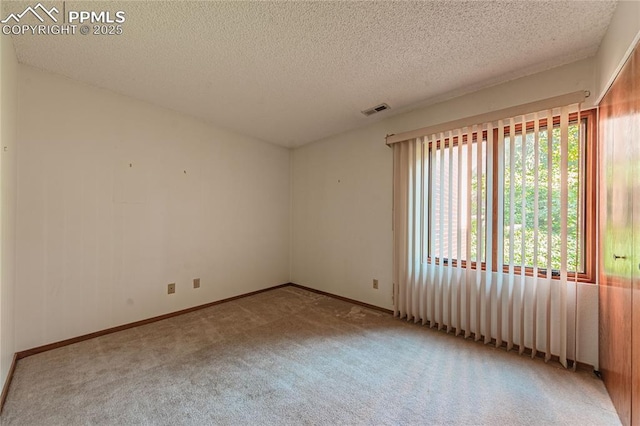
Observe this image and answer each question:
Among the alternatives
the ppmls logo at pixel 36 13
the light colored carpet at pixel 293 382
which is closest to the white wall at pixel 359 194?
the light colored carpet at pixel 293 382

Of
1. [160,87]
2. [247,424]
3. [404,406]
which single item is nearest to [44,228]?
[160,87]

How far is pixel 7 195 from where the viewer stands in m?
1.80

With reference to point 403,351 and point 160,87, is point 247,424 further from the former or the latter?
point 160,87

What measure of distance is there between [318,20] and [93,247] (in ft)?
9.05

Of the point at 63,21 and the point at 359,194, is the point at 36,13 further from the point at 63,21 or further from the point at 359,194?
the point at 359,194

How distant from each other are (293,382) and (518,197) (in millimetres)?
2323

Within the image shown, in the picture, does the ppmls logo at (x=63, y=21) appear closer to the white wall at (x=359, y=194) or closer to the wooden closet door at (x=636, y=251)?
the white wall at (x=359, y=194)

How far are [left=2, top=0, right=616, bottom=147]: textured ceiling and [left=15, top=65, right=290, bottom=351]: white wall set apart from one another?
35 centimetres

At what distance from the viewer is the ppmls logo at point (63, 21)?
5.22 feet

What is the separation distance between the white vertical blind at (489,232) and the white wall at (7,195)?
3222 millimetres

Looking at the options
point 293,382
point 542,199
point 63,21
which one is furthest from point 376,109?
point 293,382

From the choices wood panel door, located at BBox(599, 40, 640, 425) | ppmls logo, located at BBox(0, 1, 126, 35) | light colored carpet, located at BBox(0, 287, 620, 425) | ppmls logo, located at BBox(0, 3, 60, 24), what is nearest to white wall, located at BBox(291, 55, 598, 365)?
wood panel door, located at BBox(599, 40, 640, 425)

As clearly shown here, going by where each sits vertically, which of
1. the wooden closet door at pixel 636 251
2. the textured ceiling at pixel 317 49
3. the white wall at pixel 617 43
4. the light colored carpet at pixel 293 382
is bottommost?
the light colored carpet at pixel 293 382

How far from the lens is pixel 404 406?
5.12 ft
